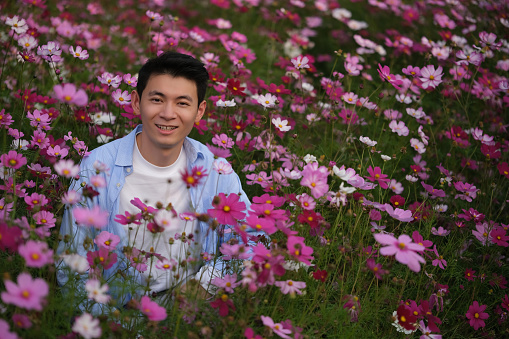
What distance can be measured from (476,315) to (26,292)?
1.61 m

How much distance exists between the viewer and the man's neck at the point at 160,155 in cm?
186

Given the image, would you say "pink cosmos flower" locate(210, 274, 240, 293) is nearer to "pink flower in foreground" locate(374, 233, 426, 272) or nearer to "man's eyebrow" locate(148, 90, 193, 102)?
"pink flower in foreground" locate(374, 233, 426, 272)

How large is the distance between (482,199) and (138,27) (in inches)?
123

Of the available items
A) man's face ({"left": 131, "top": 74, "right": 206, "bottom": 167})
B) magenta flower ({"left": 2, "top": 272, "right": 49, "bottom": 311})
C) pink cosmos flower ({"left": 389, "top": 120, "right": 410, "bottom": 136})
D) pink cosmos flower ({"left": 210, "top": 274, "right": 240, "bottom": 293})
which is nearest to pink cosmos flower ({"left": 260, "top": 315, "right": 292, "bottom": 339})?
pink cosmos flower ({"left": 210, "top": 274, "right": 240, "bottom": 293})

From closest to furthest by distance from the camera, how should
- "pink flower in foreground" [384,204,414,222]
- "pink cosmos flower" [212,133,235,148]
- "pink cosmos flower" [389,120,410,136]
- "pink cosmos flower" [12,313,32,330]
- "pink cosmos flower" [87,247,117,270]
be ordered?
1. "pink cosmos flower" [12,313,32,330]
2. "pink cosmos flower" [87,247,117,270]
3. "pink flower in foreground" [384,204,414,222]
4. "pink cosmos flower" [212,133,235,148]
5. "pink cosmos flower" [389,120,410,136]

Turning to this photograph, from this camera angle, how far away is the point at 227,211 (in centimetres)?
152

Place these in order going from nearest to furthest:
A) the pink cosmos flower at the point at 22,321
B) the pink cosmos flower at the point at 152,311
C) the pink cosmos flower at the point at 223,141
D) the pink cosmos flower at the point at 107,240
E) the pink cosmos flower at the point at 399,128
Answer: the pink cosmos flower at the point at 22,321
the pink cosmos flower at the point at 152,311
the pink cosmos flower at the point at 107,240
the pink cosmos flower at the point at 223,141
the pink cosmos flower at the point at 399,128

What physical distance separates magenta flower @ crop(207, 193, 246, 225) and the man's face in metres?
0.39

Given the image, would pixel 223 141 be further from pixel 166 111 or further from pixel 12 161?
pixel 12 161

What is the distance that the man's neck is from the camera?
1.86 m

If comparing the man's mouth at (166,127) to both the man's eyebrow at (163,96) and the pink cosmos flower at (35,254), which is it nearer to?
the man's eyebrow at (163,96)

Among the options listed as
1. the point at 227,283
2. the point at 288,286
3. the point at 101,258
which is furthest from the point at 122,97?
the point at 288,286

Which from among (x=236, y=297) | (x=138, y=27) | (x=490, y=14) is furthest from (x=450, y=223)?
(x=138, y=27)

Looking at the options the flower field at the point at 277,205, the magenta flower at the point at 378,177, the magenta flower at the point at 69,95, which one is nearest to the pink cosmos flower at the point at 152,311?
the flower field at the point at 277,205
